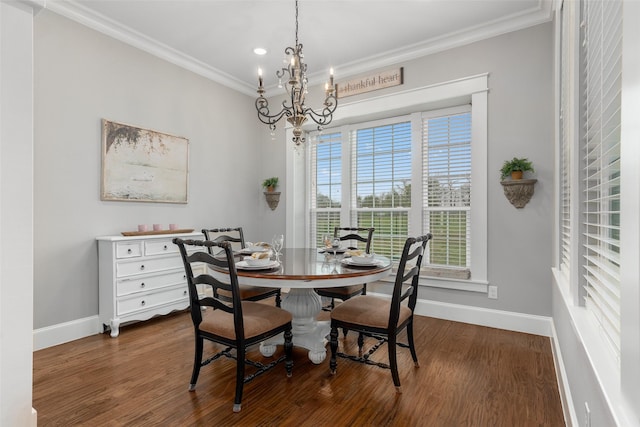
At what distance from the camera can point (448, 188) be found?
12.5 feet

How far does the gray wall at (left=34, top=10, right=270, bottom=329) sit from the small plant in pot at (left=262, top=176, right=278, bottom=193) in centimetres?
98

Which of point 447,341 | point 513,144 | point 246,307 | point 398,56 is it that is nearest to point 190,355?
point 246,307

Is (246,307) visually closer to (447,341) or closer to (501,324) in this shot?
(447,341)

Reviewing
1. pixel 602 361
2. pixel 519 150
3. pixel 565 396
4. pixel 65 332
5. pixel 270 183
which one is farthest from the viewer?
pixel 270 183

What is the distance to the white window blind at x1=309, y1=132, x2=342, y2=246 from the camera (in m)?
4.68

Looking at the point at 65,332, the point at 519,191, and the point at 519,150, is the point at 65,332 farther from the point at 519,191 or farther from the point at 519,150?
the point at 519,150

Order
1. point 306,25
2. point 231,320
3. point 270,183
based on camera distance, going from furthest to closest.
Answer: point 270,183 → point 306,25 → point 231,320

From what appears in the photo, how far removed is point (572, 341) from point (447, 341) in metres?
1.42

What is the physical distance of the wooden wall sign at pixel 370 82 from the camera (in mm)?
3949

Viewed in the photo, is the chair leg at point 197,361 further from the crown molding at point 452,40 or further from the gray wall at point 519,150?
the crown molding at point 452,40

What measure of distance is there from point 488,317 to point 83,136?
4.31m

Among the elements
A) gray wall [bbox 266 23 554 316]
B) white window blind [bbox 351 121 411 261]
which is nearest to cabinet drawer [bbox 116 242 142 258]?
white window blind [bbox 351 121 411 261]

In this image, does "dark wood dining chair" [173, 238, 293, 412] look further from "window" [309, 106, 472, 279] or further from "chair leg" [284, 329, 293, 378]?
"window" [309, 106, 472, 279]

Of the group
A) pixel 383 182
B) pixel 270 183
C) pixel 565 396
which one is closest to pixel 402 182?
pixel 383 182
